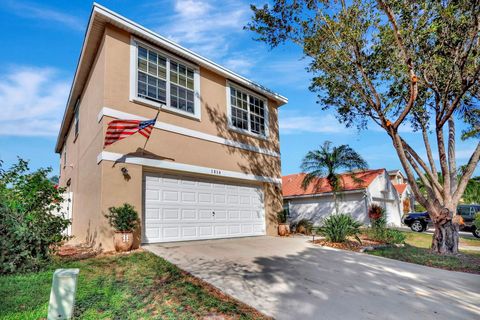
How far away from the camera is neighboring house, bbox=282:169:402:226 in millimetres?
22062

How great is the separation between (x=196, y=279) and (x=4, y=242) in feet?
12.8

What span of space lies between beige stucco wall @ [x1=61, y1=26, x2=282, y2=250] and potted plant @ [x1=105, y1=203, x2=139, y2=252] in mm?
220

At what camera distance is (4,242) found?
19.0ft

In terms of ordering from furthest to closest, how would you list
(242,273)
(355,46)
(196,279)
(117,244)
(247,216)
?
(247,216)
(355,46)
(117,244)
(242,273)
(196,279)

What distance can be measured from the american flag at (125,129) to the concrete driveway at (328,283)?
11.2ft

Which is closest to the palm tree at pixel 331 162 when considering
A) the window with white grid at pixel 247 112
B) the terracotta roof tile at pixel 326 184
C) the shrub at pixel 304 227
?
the terracotta roof tile at pixel 326 184

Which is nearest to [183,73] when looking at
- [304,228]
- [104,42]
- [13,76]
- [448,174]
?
[104,42]

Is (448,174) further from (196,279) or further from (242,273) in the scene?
(196,279)

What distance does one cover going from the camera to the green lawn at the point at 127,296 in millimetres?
4098

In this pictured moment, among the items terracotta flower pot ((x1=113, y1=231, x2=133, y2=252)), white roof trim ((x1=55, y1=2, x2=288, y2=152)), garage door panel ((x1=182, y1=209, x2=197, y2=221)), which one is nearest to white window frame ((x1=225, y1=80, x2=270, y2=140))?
white roof trim ((x1=55, y1=2, x2=288, y2=152))

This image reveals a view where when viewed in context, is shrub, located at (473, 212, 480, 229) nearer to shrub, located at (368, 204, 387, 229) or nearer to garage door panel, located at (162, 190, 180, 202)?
shrub, located at (368, 204, 387, 229)

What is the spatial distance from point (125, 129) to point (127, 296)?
529 centimetres

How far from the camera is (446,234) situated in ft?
34.1

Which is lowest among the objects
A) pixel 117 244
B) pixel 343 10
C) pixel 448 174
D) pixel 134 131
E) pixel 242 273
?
pixel 242 273
